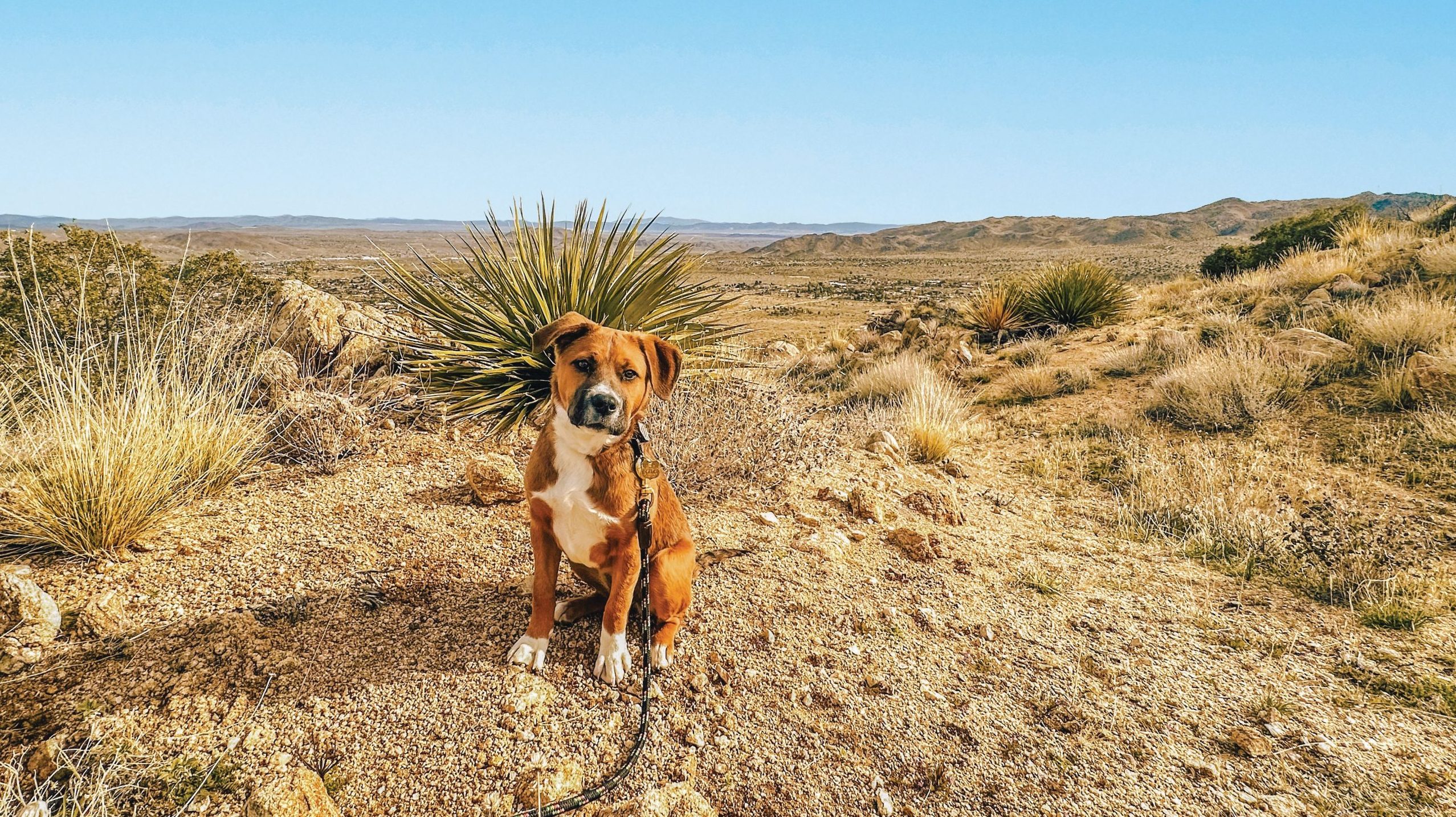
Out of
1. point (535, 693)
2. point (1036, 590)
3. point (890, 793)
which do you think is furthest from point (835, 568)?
point (535, 693)

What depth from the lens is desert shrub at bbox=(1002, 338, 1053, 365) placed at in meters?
11.5

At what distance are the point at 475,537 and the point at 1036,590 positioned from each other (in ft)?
10.9

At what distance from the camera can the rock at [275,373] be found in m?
5.35

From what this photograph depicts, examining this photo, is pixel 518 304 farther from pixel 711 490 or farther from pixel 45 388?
pixel 45 388

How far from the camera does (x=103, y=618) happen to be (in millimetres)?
3014

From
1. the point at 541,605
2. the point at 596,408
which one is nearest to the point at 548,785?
the point at 541,605

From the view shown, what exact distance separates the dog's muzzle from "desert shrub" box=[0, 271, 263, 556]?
2653mm

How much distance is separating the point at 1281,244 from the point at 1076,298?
32.4ft

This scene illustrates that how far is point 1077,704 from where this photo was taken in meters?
3.22

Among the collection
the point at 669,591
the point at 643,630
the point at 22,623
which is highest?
the point at 669,591

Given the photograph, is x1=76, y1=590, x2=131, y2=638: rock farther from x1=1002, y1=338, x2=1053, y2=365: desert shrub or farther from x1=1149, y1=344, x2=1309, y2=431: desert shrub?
x1=1002, y1=338, x2=1053, y2=365: desert shrub

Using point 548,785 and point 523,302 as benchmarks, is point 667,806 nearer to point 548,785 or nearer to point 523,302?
point 548,785

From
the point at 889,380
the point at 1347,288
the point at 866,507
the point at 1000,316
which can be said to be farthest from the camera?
the point at 1000,316

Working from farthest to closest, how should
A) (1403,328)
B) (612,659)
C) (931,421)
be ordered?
1. (1403,328)
2. (931,421)
3. (612,659)
